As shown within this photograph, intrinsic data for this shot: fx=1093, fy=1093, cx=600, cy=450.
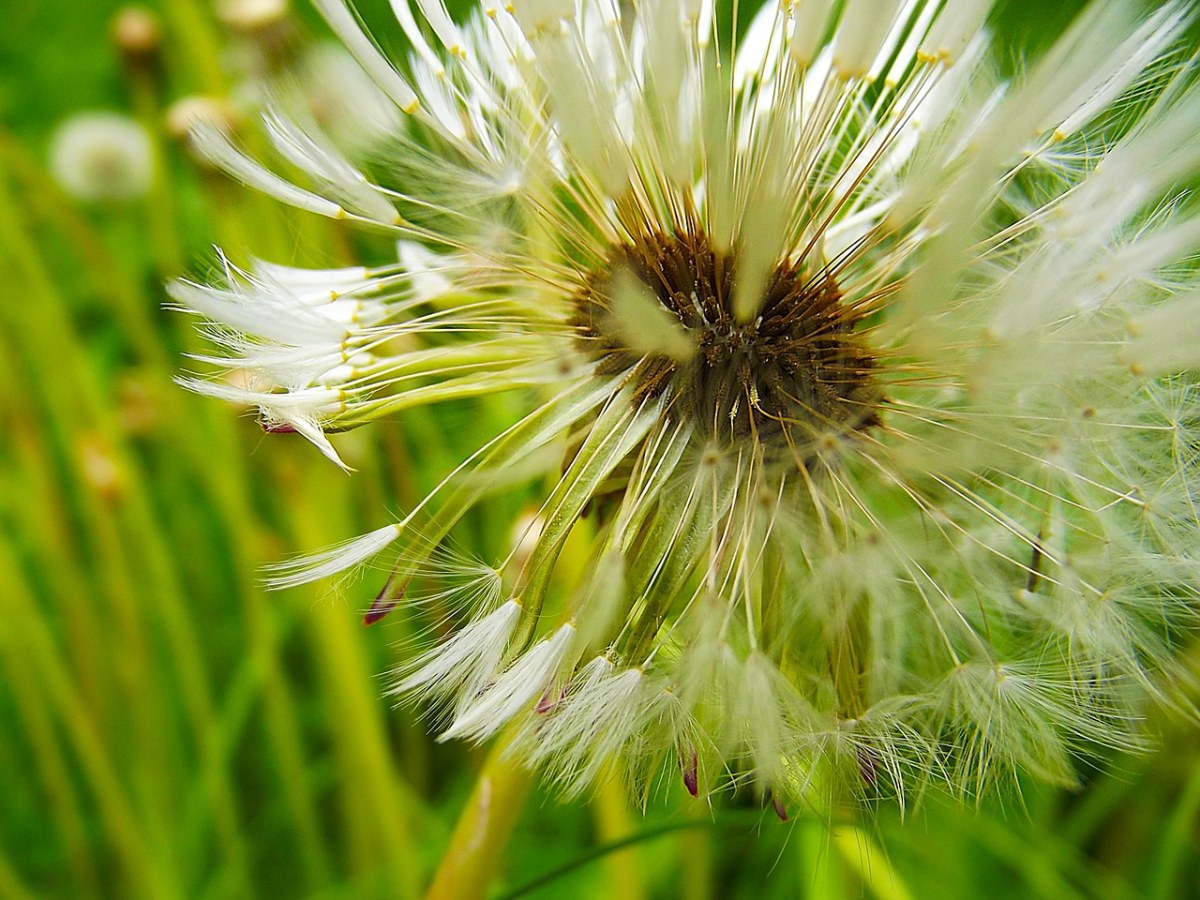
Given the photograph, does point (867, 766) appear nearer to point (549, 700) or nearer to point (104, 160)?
point (549, 700)

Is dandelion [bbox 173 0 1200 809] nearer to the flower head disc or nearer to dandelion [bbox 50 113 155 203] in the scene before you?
the flower head disc

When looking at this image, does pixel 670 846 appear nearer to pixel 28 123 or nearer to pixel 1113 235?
pixel 1113 235

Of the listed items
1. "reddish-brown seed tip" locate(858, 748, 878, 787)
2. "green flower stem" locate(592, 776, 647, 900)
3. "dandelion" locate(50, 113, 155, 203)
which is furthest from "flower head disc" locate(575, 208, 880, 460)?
"dandelion" locate(50, 113, 155, 203)

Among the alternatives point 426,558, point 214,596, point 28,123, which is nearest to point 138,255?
point 28,123

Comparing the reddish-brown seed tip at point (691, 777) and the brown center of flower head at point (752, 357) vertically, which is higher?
the brown center of flower head at point (752, 357)

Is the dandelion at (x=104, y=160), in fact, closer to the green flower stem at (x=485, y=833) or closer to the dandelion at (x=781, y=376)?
the dandelion at (x=781, y=376)

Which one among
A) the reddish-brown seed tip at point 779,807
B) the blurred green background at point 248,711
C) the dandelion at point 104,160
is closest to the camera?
the reddish-brown seed tip at point 779,807

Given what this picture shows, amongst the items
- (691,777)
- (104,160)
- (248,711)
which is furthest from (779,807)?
(104,160)

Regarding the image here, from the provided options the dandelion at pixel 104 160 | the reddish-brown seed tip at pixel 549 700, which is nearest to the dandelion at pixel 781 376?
the reddish-brown seed tip at pixel 549 700
